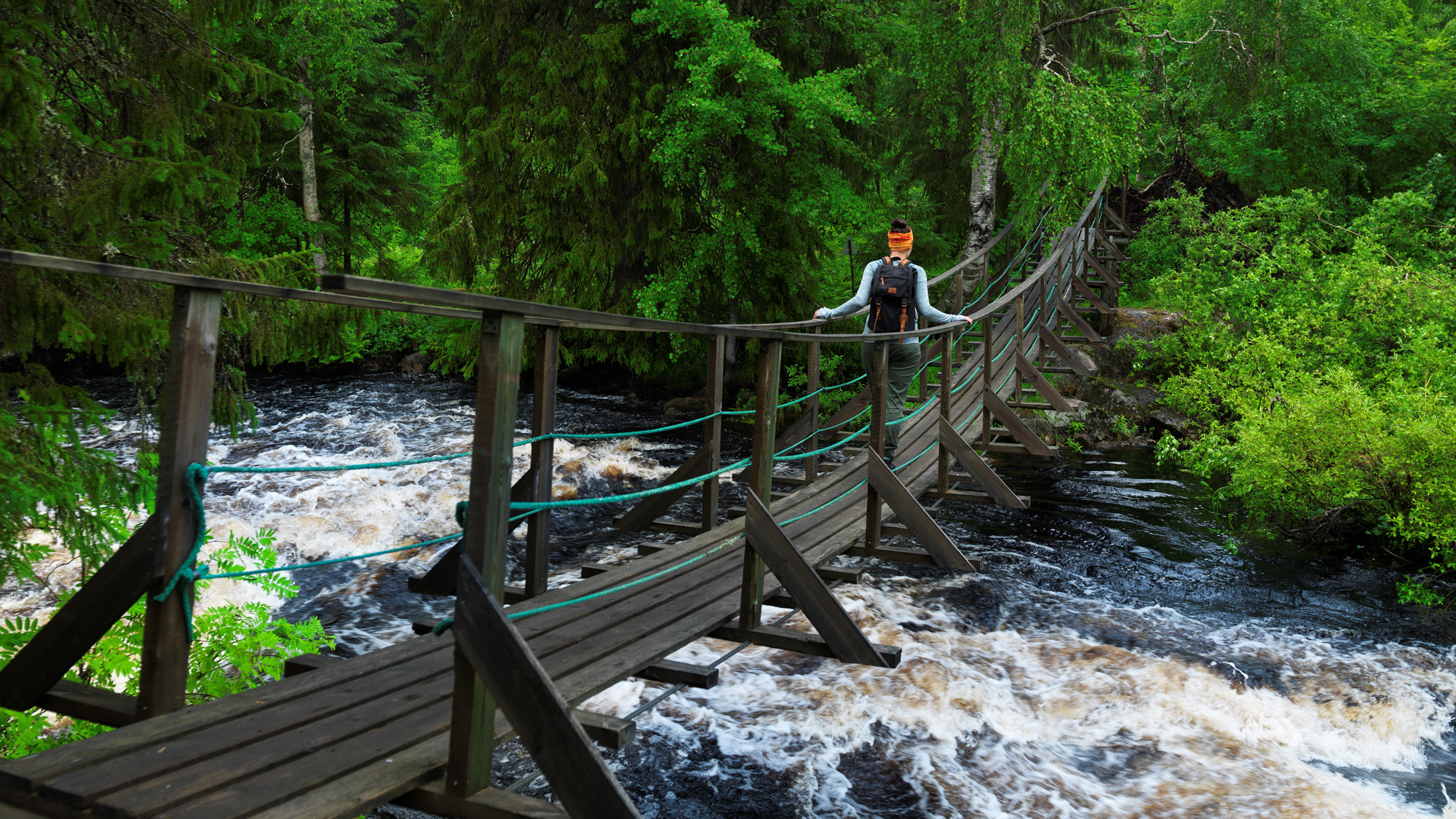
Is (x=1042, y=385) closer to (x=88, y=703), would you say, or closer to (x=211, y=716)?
(x=211, y=716)

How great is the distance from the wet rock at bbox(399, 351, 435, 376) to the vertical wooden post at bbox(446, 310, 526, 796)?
18.8 meters

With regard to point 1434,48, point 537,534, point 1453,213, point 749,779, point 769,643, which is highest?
point 1434,48

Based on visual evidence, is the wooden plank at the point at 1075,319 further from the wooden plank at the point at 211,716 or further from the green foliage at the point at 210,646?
the wooden plank at the point at 211,716

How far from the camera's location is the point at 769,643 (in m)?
4.28

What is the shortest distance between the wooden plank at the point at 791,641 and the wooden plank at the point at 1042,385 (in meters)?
6.07

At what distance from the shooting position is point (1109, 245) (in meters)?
17.8

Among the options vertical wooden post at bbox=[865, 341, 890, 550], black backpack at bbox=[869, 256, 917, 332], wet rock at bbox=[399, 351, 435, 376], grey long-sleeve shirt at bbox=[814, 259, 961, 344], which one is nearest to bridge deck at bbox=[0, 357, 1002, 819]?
vertical wooden post at bbox=[865, 341, 890, 550]

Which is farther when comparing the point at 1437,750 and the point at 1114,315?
the point at 1114,315

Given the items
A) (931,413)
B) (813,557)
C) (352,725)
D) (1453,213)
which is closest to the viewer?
(352,725)

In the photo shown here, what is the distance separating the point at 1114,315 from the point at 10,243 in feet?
49.0

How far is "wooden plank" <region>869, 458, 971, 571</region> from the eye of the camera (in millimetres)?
5594

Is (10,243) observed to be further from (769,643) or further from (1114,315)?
(1114,315)

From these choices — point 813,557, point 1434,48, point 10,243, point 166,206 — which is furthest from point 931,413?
point 1434,48

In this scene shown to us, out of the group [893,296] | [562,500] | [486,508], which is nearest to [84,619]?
[486,508]
